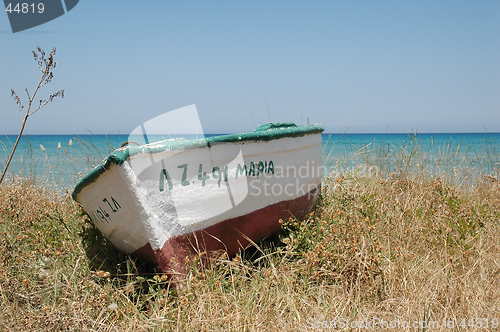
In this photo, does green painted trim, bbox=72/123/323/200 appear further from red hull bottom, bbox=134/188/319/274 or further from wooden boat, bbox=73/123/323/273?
red hull bottom, bbox=134/188/319/274

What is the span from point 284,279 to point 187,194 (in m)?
0.91

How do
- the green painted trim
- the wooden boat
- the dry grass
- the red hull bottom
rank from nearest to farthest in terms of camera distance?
the dry grass, the green painted trim, the wooden boat, the red hull bottom

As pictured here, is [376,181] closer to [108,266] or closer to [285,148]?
[285,148]

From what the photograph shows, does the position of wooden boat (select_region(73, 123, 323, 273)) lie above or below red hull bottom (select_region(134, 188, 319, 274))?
above

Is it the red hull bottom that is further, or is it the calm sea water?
the calm sea water

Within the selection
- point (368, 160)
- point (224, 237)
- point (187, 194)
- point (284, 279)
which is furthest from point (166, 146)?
point (368, 160)

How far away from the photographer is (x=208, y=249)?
12.3 ft

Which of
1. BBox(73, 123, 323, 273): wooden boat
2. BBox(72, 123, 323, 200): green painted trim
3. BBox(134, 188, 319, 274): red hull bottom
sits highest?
BBox(72, 123, 323, 200): green painted trim

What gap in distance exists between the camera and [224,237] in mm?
3861

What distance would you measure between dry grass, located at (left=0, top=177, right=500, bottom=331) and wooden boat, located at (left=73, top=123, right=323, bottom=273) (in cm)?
23

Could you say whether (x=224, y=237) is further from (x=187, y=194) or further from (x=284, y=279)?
(x=284, y=279)

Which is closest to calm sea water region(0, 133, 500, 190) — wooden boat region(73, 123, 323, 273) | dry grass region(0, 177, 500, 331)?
dry grass region(0, 177, 500, 331)

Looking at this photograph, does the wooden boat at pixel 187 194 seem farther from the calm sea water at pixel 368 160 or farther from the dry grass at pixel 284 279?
the calm sea water at pixel 368 160

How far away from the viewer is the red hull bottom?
11.3 ft
